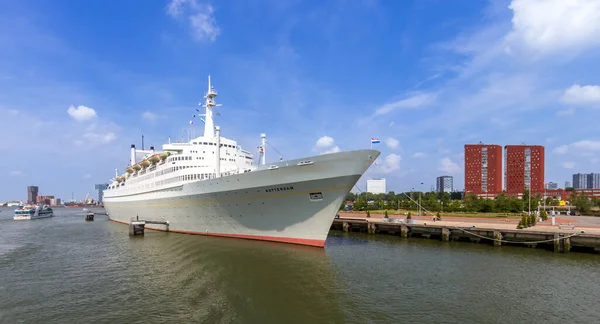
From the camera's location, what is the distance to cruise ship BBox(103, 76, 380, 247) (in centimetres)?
1970

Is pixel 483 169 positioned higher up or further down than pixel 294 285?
higher up

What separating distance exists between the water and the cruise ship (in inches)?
67.2

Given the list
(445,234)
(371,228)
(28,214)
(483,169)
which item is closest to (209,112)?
(371,228)

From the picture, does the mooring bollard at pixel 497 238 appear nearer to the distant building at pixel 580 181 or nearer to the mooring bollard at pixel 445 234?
the mooring bollard at pixel 445 234

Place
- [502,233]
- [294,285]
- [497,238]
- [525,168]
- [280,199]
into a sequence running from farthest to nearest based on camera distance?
[525,168], [502,233], [497,238], [280,199], [294,285]

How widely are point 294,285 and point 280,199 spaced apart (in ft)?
25.0

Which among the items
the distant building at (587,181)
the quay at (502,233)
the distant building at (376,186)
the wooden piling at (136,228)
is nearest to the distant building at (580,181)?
the distant building at (587,181)

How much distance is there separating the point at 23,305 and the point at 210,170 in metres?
17.4

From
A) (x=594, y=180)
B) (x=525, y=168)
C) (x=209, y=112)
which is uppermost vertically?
(x=209, y=112)

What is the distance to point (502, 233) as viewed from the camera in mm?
24328

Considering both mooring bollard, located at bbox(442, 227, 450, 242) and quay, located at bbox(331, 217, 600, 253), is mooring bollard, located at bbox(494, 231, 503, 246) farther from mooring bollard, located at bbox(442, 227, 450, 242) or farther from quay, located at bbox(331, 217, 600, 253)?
mooring bollard, located at bbox(442, 227, 450, 242)

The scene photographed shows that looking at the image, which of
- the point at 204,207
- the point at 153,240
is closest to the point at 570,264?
the point at 204,207

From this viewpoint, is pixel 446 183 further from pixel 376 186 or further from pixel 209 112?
pixel 209 112

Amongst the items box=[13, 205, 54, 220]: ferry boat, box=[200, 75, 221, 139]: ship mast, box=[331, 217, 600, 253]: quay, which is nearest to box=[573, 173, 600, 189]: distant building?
box=[331, 217, 600, 253]: quay
